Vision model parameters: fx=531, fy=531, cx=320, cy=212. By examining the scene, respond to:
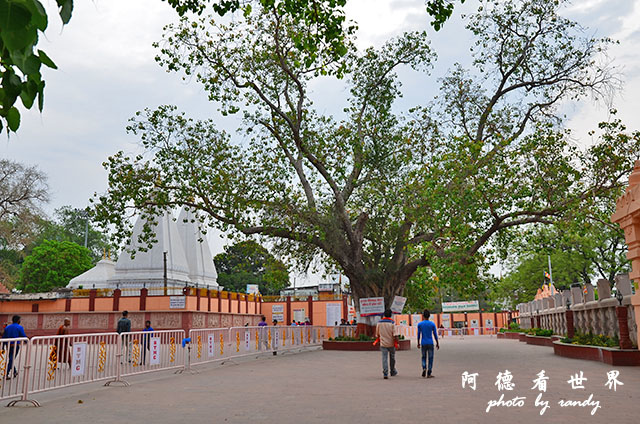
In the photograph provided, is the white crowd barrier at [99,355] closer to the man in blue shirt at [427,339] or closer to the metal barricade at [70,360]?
the metal barricade at [70,360]

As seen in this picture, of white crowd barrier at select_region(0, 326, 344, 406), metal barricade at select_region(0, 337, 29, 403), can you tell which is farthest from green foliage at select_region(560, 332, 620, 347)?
metal barricade at select_region(0, 337, 29, 403)

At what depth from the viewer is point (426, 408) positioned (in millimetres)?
7496

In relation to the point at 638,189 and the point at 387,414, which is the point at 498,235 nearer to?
the point at 638,189

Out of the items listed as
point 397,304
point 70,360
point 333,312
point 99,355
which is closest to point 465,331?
point 333,312

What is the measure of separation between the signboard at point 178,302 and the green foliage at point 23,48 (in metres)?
30.5

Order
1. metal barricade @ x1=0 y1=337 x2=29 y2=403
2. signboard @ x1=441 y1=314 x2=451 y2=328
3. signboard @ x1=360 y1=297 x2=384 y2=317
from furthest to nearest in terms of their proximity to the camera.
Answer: signboard @ x1=441 y1=314 x2=451 y2=328 < signboard @ x1=360 y1=297 x2=384 y2=317 < metal barricade @ x1=0 y1=337 x2=29 y2=403

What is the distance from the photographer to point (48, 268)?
54594mm

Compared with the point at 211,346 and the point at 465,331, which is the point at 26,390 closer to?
the point at 211,346

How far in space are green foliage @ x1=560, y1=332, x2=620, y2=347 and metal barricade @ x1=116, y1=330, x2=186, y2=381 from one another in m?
11.3

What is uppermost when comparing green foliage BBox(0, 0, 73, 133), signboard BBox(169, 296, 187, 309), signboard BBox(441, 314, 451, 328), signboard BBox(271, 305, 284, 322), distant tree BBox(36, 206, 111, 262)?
distant tree BBox(36, 206, 111, 262)

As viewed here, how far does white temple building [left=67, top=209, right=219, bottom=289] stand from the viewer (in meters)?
41.1

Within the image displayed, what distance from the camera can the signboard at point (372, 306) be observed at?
21266 mm

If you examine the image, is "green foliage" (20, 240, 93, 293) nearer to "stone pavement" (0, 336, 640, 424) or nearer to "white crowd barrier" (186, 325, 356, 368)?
"white crowd barrier" (186, 325, 356, 368)

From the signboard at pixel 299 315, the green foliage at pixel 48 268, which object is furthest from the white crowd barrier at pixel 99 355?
the green foliage at pixel 48 268
